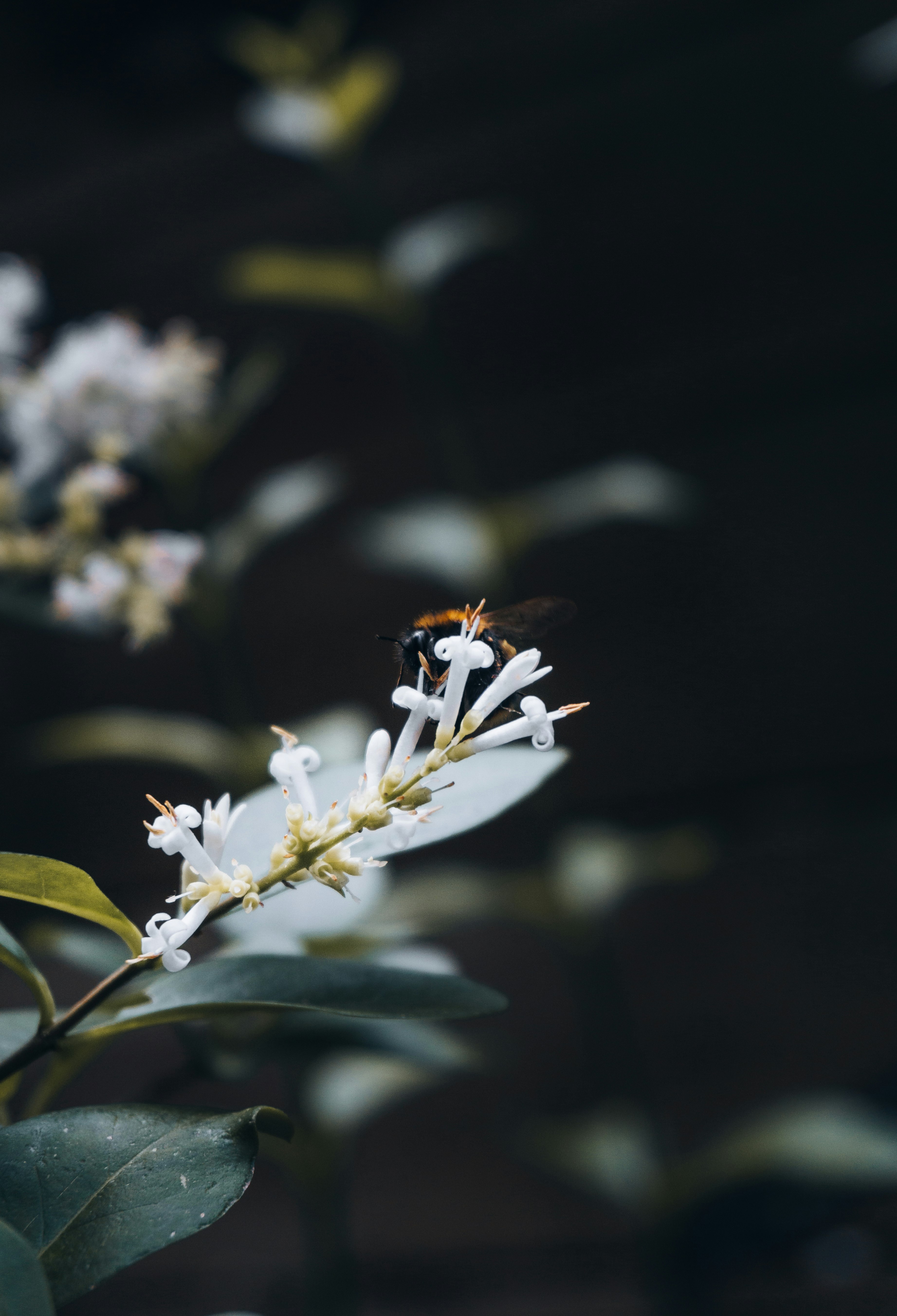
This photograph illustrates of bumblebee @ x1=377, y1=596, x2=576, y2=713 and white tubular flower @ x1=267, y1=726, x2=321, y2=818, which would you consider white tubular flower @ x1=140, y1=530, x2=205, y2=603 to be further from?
white tubular flower @ x1=267, y1=726, x2=321, y2=818

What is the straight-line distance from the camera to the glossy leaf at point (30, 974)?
0.25 m

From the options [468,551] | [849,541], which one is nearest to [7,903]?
[468,551]

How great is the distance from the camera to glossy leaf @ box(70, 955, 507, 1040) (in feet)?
0.84

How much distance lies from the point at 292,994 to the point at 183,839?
0.07 metres

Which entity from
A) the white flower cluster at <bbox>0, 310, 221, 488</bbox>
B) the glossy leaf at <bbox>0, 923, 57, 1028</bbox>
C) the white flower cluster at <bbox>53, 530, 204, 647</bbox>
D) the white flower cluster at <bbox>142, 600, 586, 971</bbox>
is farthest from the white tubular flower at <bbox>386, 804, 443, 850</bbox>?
the white flower cluster at <bbox>0, 310, 221, 488</bbox>

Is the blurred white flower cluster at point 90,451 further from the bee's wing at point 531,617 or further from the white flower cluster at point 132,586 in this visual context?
the bee's wing at point 531,617

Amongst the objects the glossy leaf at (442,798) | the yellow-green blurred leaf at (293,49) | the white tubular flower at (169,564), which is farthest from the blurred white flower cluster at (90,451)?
the yellow-green blurred leaf at (293,49)

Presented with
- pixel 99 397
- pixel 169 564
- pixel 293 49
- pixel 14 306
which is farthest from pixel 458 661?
pixel 293 49

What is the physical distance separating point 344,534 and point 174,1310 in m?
1.06

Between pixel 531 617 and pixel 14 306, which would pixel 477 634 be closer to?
pixel 531 617

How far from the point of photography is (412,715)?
10.6 inches

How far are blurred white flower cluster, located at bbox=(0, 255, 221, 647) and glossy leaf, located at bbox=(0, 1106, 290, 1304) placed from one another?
0.32 m

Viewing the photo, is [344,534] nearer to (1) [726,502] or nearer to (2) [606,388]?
(2) [606,388]

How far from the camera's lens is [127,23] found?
1.30 m
